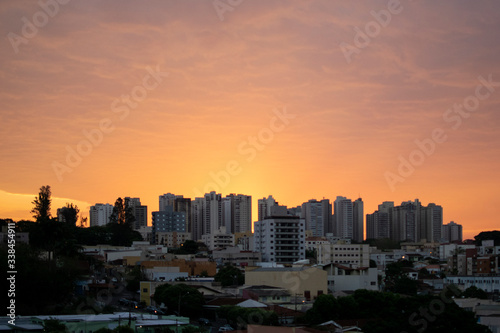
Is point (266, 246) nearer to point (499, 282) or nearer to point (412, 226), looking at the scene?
point (499, 282)

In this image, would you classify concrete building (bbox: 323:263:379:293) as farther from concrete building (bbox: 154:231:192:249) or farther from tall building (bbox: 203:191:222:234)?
tall building (bbox: 203:191:222:234)

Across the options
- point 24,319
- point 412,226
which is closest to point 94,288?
point 24,319

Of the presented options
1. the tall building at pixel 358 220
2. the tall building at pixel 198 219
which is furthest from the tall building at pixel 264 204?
the tall building at pixel 358 220

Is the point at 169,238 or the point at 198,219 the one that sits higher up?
the point at 198,219

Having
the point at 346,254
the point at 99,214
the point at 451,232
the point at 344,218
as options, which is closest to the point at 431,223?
the point at 451,232

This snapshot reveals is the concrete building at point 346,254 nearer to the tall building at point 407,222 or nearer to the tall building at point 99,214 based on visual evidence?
the tall building at point 407,222

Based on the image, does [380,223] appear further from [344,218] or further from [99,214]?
[99,214]

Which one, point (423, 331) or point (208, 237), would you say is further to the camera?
point (208, 237)
